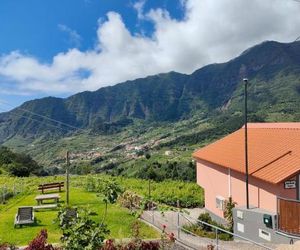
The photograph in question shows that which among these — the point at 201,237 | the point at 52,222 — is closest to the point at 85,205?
the point at 52,222

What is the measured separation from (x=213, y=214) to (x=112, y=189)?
1536 cm

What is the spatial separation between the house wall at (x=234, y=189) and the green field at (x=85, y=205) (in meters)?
3.68

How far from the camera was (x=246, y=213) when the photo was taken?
1728 centimetres

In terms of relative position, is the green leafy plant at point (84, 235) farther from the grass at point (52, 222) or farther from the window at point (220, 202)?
the window at point (220, 202)

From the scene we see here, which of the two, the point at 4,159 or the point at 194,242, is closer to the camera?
the point at 194,242

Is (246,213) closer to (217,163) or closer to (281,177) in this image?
(281,177)

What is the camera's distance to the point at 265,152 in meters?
19.2

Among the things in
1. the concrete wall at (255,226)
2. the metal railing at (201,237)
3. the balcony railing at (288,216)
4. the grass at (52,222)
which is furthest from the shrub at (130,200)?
the balcony railing at (288,216)

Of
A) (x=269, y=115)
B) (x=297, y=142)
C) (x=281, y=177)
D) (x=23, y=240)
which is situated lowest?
(x=23, y=240)

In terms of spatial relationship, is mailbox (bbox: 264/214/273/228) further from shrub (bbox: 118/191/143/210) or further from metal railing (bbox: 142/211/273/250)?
shrub (bbox: 118/191/143/210)

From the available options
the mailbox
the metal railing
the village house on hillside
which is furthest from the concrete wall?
the metal railing

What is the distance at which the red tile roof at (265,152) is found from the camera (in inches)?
648

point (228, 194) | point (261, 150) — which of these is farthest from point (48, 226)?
point (261, 150)

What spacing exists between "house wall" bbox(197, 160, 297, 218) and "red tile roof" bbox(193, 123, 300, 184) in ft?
1.45
